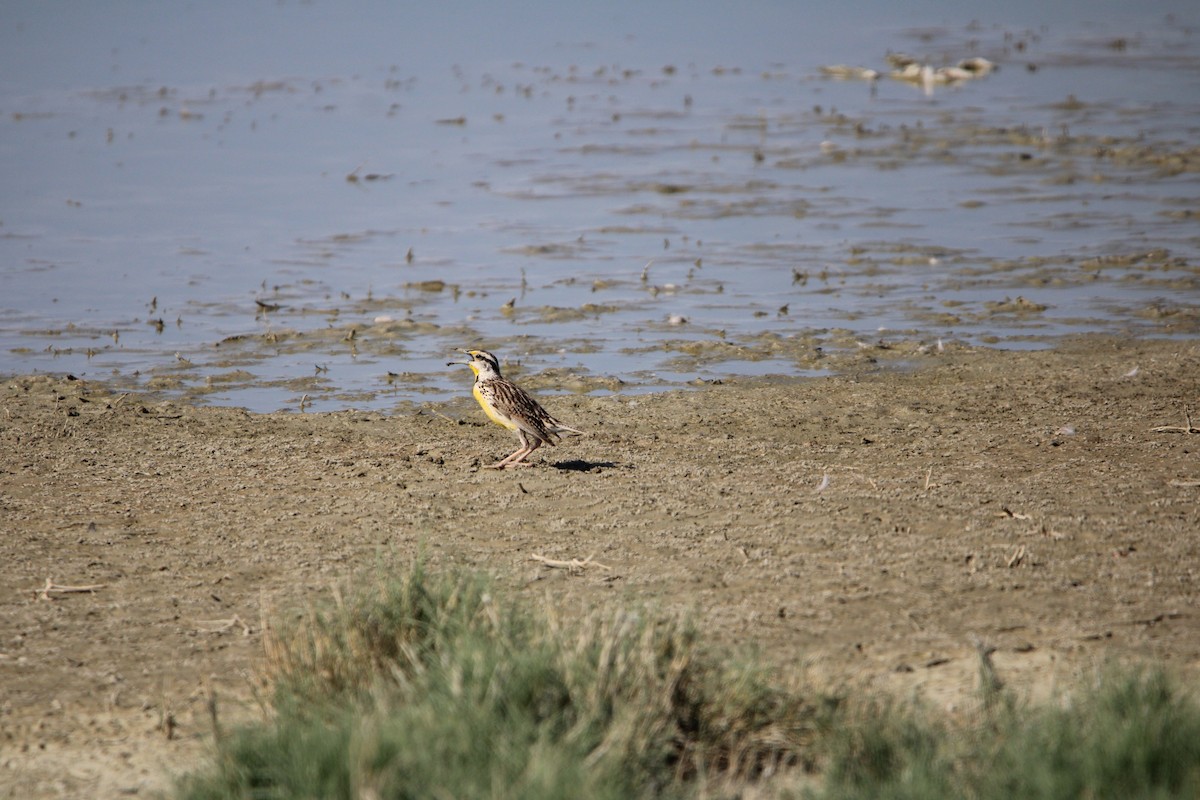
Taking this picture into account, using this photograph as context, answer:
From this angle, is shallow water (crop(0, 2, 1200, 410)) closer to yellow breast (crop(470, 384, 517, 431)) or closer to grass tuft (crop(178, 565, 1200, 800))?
yellow breast (crop(470, 384, 517, 431))

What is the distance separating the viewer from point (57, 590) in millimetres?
7285

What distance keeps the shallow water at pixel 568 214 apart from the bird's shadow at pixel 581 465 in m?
2.17

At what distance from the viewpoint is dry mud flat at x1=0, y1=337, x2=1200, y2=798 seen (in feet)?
20.6

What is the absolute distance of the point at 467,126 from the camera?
27094 millimetres

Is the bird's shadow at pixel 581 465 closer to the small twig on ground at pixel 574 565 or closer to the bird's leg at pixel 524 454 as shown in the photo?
the bird's leg at pixel 524 454

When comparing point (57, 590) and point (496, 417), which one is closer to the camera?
point (57, 590)

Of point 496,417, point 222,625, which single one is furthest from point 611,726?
point 496,417

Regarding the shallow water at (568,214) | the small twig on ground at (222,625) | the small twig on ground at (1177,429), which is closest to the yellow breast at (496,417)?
the shallow water at (568,214)

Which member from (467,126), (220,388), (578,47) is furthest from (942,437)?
(578,47)

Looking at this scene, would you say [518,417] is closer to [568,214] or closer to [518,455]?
[518,455]

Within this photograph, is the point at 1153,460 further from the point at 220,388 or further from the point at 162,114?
the point at 162,114

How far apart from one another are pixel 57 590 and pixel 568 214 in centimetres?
1279

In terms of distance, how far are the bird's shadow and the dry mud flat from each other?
0.08ft

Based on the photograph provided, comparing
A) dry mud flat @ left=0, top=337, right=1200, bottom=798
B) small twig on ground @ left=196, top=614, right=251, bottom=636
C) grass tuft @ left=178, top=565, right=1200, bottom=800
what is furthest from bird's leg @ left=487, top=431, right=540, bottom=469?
grass tuft @ left=178, top=565, right=1200, bottom=800
